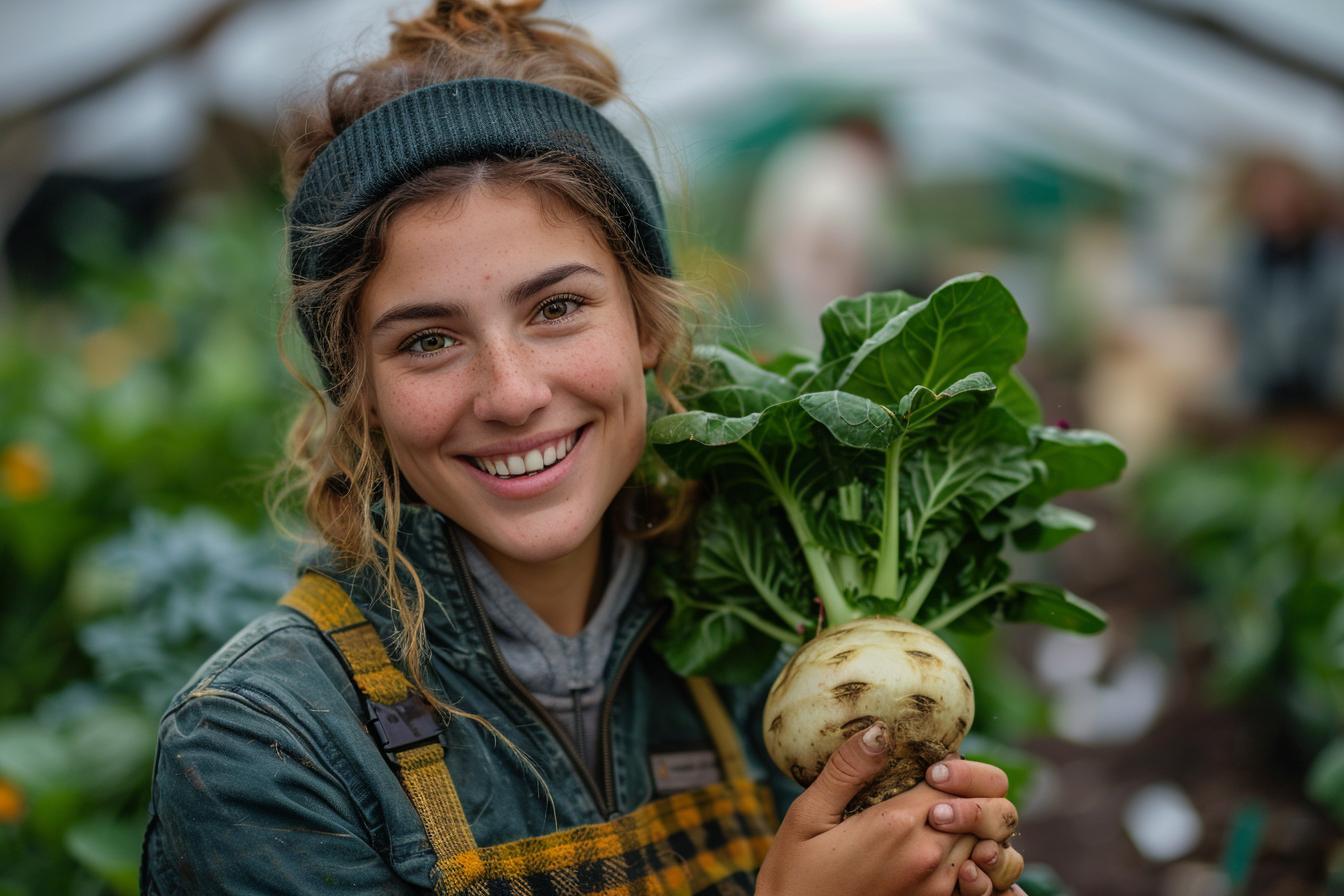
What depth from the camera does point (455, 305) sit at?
6.04 feet

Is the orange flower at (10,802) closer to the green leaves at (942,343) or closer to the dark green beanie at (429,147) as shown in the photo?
the dark green beanie at (429,147)

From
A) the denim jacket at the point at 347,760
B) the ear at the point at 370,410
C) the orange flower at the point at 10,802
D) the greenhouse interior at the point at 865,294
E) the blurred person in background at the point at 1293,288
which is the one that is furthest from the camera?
the blurred person in background at the point at 1293,288

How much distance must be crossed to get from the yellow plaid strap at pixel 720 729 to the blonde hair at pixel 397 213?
0.30m

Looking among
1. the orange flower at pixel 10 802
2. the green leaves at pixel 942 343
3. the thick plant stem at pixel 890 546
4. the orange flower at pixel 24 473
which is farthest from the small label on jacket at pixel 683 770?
the orange flower at pixel 24 473

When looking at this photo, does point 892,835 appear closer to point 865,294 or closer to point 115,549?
point 865,294

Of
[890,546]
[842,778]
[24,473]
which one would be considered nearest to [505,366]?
[890,546]

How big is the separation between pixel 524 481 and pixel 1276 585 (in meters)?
3.32

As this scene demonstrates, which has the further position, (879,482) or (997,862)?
(879,482)

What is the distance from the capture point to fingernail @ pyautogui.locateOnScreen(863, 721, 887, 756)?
170 cm

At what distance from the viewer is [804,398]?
1767 millimetres

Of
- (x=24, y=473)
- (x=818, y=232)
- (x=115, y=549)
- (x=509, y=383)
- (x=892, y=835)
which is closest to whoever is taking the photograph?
(x=892, y=835)

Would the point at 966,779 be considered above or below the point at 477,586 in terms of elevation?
below

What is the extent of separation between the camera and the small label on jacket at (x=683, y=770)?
2.08 metres

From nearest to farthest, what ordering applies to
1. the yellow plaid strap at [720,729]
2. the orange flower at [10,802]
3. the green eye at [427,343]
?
the green eye at [427,343] < the yellow plaid strap at [720,729] < the orange flower at [10,802]
